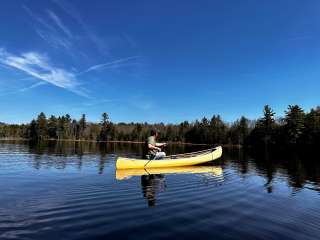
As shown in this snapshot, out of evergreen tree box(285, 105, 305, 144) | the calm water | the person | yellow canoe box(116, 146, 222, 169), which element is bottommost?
the calm water

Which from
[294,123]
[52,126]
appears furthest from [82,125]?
[294,123]

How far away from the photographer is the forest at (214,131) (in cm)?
8750

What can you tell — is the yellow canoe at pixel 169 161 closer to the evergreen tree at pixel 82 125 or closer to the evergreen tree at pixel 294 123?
the evergreen tree at pixel 294 123

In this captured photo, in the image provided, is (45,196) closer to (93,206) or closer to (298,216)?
(93,206)

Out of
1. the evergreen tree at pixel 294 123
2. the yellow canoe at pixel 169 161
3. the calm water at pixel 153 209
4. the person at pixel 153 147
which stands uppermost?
the evergreen tree at pixel 294 123

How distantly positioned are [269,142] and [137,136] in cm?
8293

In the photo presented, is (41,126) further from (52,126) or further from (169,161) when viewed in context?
(169,161)

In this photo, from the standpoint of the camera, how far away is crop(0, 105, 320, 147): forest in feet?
287

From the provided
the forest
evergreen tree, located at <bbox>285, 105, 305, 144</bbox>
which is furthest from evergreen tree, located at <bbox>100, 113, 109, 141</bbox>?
evergreen tree, located at <bbox>285, 105, 305, 144</bbox>

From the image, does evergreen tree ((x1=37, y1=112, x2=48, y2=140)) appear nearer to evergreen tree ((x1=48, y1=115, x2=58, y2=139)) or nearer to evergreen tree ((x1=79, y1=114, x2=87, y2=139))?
evergreen tree ((x1=48, y1=115, x2=58, y2=139))

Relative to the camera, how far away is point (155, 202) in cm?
1240

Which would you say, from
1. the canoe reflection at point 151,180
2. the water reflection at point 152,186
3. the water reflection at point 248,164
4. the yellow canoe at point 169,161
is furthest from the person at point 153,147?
the water reflection at point 248,164

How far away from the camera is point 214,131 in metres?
136

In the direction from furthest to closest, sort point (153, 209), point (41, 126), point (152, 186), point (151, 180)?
point (41, 126)
point (151, 180)
point (152, 186)
point (153, 209)
